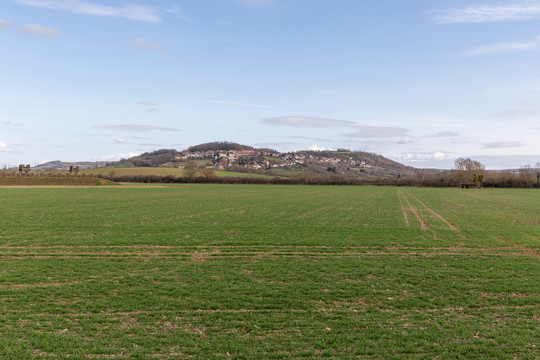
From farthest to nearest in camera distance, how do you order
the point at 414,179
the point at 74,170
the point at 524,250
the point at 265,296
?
the point at 414,179
the point at 74,170
the point at 524,250
the point at 265,296

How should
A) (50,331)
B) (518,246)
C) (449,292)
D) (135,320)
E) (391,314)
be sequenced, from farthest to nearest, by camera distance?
(518,246)
(449,292)
(391,314)
(135,320)
(50,331)

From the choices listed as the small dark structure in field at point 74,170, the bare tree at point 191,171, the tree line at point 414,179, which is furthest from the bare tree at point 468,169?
the small dark structure in field at point 74,170

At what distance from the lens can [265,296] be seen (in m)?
10.5

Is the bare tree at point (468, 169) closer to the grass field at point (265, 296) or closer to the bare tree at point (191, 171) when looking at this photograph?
the bare tree at point (191, 171)

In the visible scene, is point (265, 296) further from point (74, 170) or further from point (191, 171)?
point (191, 171)

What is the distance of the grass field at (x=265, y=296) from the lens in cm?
747

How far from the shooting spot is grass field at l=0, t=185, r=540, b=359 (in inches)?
294

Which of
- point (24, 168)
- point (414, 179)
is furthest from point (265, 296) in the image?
point (414, 179)

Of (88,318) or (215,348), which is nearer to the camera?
(215,348)

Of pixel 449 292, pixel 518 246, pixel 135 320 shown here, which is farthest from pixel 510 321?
pixel 518 246

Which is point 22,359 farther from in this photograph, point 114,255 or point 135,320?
point 114,255

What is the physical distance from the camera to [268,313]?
30.1ft

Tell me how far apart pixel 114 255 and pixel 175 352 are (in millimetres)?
9828

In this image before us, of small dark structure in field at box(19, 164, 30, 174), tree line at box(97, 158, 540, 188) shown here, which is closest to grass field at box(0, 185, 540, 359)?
small dark structure in field at box(19, 164, 30, 174)
